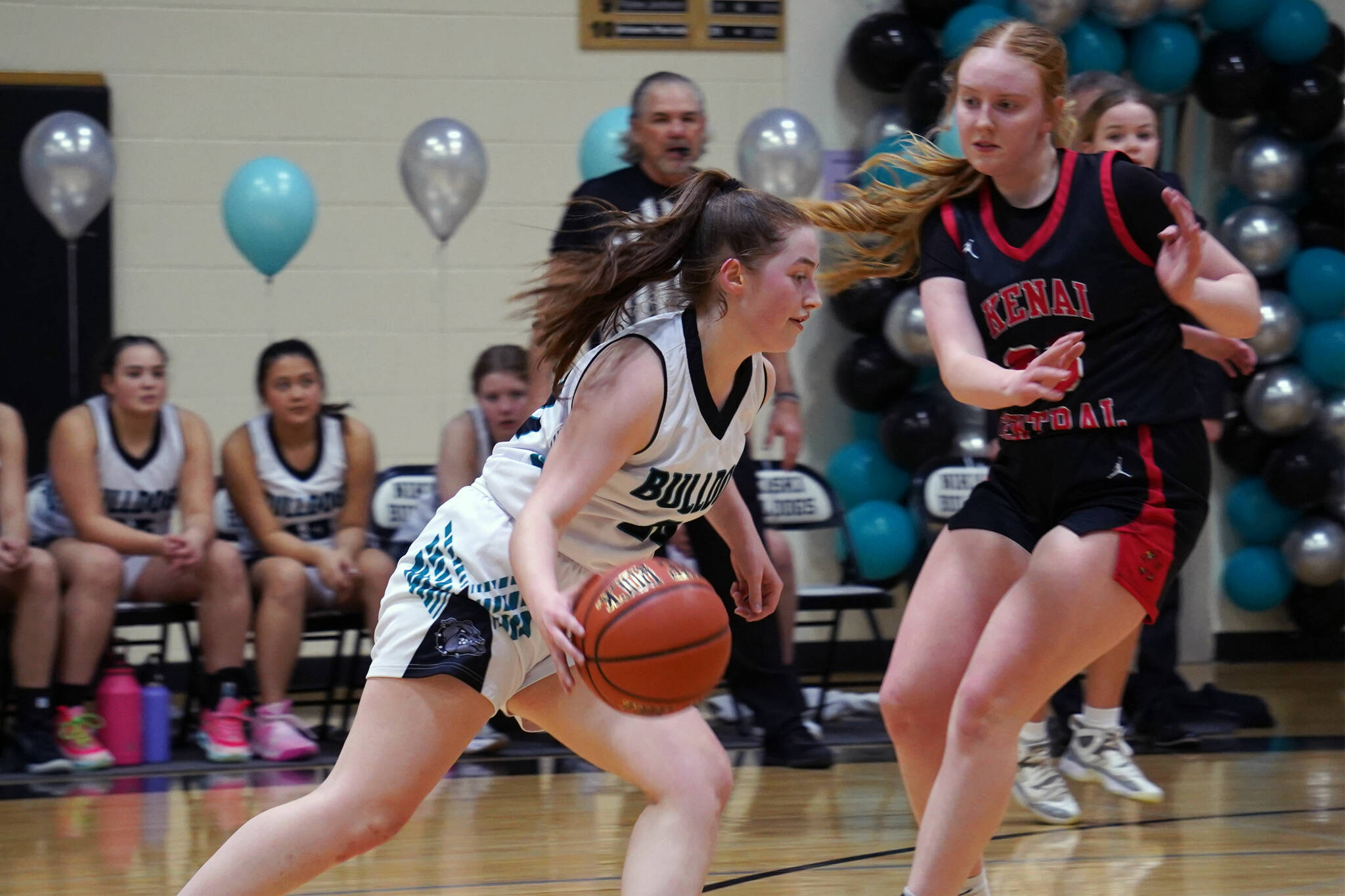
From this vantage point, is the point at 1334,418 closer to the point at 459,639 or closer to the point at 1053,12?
the point at 1053,12

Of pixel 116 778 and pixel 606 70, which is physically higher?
pixel 606 70

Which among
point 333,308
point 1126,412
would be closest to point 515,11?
point 333,308

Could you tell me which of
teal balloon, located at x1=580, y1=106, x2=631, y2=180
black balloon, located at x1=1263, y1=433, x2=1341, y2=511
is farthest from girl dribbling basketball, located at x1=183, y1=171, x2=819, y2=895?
black balloon, located at x1=1263, y1=433, x2=1341, y2=511

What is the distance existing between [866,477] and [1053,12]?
2.21 meters

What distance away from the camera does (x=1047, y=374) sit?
2.49m

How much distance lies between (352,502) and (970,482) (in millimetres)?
2566

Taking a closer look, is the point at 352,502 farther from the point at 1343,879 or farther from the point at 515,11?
the point at 1343,879

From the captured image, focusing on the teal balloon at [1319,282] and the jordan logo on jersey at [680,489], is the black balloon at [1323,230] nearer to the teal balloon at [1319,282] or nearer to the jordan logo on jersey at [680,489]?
the teal balloon at [1319,282]

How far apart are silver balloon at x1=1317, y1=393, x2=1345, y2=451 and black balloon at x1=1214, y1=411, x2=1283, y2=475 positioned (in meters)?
0.23

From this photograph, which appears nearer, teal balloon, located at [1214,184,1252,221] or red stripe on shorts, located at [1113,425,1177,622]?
red stripe on shorts, located at [1113,425,1177,622]

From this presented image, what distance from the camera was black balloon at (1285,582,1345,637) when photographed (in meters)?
7.32

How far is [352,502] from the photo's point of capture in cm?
576

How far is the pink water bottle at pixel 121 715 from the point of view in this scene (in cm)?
524

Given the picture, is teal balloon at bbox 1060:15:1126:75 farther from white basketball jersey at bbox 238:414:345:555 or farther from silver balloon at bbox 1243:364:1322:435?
white basketball jersey at bbox 238:414:345:555
